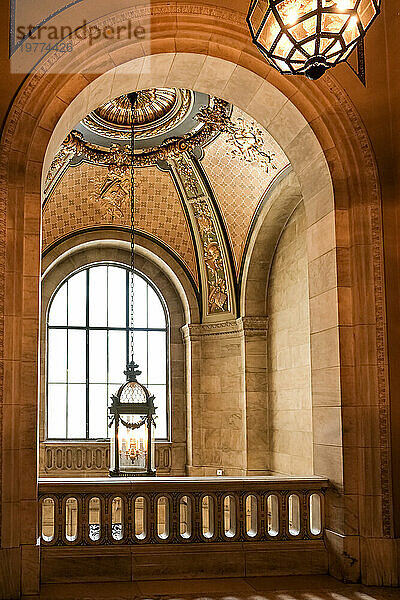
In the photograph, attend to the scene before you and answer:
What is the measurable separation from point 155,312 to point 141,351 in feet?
2.77

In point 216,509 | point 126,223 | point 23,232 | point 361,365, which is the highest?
point 126,223

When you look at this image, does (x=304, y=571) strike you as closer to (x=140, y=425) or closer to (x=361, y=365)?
(x=361, y=365)

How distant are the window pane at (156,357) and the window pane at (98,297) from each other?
3.40 feet

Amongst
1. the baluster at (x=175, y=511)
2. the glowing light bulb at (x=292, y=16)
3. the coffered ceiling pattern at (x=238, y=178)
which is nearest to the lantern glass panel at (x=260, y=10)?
the glowing light bulb at (x=292, y=16)

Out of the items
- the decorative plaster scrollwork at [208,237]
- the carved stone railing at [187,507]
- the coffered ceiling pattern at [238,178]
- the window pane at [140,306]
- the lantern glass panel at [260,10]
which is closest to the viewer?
the lantern glass panel at [260,10]

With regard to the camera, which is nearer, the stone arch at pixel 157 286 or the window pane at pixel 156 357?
the stone arch at pixel 157 286

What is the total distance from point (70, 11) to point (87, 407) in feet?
31.4

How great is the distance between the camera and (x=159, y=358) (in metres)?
15.3

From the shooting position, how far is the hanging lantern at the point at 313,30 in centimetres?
459

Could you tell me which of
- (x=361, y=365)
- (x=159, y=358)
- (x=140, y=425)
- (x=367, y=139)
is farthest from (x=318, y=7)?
(x=159, y=358)

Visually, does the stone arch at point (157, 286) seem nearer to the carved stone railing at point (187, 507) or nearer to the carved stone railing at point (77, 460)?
the carved stone railing at point (77, 460)

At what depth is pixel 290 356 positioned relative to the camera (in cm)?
1210

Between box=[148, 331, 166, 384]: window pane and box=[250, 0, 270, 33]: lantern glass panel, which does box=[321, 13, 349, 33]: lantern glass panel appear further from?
box=[148, 331, 166, 384]: window pane

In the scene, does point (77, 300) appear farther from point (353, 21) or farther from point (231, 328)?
point (353, 21)
